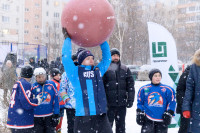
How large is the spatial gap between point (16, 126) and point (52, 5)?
67665 mm

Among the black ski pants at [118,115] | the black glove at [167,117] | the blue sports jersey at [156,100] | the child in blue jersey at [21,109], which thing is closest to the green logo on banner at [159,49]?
the blue sports jersey at [156,100]

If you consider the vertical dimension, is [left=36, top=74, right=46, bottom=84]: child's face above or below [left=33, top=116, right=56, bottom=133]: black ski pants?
above

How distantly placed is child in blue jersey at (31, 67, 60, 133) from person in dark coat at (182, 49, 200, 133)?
2351mm

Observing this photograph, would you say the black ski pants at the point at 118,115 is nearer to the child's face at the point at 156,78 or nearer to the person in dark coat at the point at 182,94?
the child's face at the point at 156,78

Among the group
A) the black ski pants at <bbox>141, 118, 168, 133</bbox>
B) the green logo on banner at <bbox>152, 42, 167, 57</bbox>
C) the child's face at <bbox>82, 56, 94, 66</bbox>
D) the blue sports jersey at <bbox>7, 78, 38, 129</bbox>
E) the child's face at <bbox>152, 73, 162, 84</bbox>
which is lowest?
the black ski pants at <bbox>141, 118, 168, 133</bbox>

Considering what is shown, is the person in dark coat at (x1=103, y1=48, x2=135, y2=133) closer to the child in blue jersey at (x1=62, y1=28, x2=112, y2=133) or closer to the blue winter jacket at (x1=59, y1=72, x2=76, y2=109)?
the blue winter jacket at (x1=59, y1=72, x2=76, y2=109)

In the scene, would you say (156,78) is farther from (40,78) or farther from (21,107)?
(21,107)

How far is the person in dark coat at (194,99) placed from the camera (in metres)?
4.04

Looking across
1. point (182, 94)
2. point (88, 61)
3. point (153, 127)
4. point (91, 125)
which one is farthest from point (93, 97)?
point (182, 94)

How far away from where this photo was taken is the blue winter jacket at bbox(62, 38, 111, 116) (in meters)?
3.83

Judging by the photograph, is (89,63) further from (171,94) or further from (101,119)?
(171,94)

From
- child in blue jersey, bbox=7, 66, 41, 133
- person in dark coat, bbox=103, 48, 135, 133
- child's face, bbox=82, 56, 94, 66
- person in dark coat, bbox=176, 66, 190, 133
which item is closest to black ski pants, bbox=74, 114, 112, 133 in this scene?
child's face, bbox=82, 56, 94, 66

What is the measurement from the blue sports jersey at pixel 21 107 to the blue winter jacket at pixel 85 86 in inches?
38.1

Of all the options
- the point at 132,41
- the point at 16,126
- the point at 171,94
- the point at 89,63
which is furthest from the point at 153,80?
the point at 132,41
